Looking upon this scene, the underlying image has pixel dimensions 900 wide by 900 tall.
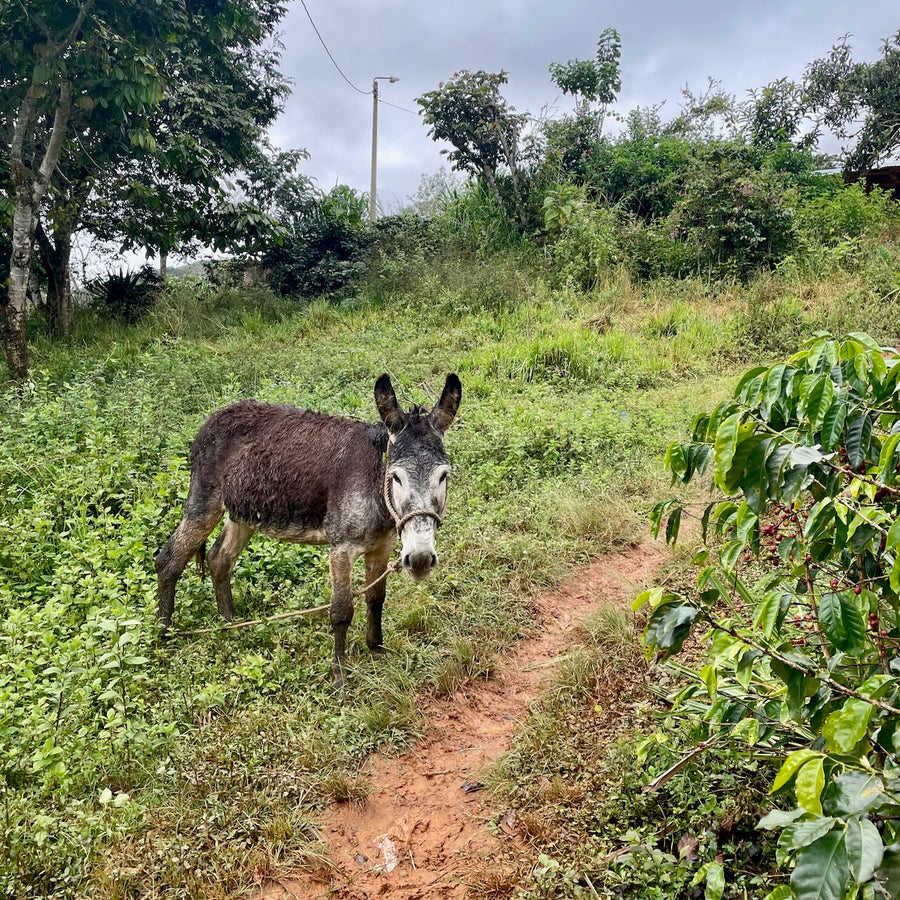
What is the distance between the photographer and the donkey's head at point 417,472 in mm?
3223

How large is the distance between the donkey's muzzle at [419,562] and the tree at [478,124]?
13.4 metres

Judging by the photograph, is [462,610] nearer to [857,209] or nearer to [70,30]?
[70,30]

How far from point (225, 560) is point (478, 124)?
13498 mm

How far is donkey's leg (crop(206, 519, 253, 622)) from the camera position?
4582mm

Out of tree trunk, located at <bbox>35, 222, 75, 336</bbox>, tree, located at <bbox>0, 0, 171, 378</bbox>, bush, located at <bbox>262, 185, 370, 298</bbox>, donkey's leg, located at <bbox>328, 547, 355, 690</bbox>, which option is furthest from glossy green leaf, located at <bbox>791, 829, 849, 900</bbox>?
bush, located at <bbox>262, 185, 370, 298</bbox>

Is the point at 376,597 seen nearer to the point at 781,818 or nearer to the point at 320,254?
the point at 781,818

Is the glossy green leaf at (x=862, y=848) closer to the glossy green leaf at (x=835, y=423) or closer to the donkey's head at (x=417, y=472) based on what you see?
the glossy green leaf at (x=835, y=423)

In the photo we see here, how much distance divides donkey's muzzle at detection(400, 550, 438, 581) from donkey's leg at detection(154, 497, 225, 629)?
75.7 inches

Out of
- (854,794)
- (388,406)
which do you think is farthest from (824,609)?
(388,406)

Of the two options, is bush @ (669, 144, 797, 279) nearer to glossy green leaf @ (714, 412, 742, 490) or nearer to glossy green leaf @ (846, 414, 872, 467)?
glossy green leaf @ (846, 414, 872, 467)

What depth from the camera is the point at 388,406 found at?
11.8 feet

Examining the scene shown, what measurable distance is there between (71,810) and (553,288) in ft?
39.1

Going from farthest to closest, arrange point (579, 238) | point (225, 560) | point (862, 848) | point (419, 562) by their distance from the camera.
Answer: point (579, 238) < point (225, 560) < point (419, 562) < point (862, 848)

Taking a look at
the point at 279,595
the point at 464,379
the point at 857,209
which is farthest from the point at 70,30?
the point at 857,209
